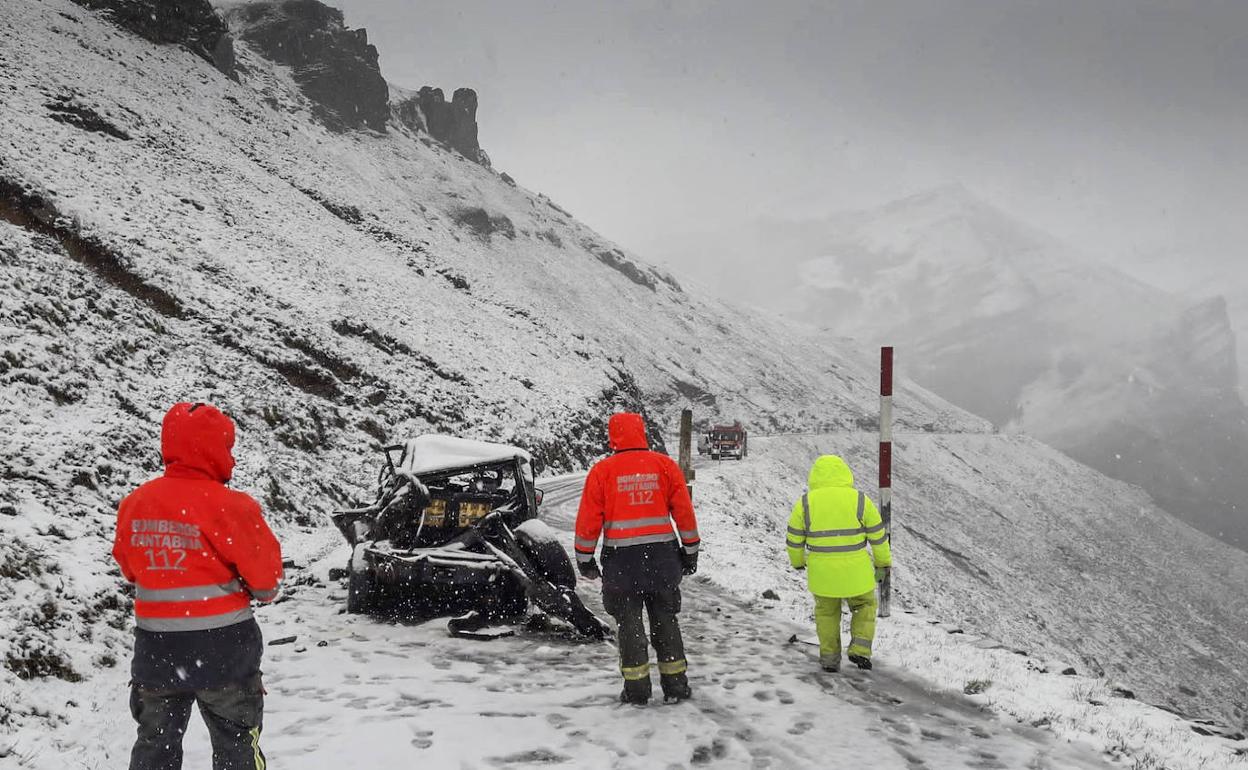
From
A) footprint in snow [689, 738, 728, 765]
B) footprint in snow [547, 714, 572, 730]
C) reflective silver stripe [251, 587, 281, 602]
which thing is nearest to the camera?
reflective silver stripe [251, 587, 281, 602]

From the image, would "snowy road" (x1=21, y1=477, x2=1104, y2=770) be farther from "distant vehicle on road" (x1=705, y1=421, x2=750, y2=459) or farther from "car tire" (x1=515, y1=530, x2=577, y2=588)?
"distant vehicle on road" (x1=705, y1=421, x2=750, y2=459)

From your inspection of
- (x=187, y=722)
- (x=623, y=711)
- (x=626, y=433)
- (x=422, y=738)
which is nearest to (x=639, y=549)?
(x=626, y=433)

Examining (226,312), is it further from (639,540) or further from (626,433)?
(639,540)

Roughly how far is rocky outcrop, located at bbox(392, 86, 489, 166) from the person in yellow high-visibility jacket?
6808 centimetres

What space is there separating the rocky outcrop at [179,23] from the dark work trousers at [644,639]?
46978mm

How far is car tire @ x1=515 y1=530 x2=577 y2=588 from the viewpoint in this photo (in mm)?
6895

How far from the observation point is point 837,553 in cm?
590

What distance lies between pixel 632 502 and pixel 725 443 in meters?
31.3

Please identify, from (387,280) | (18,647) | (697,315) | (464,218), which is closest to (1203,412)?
(697,315)

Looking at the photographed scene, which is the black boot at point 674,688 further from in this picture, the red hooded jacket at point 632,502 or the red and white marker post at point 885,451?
the red and white marker post at point 885,451

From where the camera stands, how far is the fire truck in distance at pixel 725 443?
117 feet

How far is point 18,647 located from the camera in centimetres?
490

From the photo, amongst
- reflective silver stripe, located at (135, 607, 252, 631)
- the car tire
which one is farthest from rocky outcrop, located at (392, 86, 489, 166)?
reflective silver stripe, located at (135, 607, 252, 631)

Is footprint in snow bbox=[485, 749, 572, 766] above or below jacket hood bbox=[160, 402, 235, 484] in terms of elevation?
below
